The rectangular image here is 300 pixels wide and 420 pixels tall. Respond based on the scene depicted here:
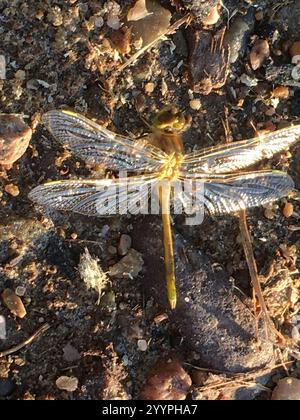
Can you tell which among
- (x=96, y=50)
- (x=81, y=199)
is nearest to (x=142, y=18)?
(x=96, y=50)

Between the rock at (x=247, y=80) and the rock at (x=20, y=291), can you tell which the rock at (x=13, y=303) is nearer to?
the rock at (x=20, y=291)

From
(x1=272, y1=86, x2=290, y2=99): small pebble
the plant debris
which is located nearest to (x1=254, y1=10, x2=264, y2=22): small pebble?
(x1=272, y1=86, x2=290, y2=99): small pebble

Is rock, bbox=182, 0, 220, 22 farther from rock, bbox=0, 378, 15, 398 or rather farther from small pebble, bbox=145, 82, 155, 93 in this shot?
rock, bbox=0, 378, 15, 398

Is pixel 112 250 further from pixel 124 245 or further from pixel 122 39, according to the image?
pixel 122 39

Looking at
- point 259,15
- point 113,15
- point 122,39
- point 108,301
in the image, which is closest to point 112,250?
point 108,301

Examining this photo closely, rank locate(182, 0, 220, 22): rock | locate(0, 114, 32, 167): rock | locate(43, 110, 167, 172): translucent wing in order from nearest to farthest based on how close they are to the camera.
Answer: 1. locate(43, 110, 167, 172): translucent wing
2. locate(0, 114, 32, 167): rock
3. locate(182, 0, 220, 22): rock

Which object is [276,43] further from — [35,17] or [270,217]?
[35,17]

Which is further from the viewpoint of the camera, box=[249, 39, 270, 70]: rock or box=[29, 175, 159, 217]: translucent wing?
box=[249, 39, 270, 70]: rock
